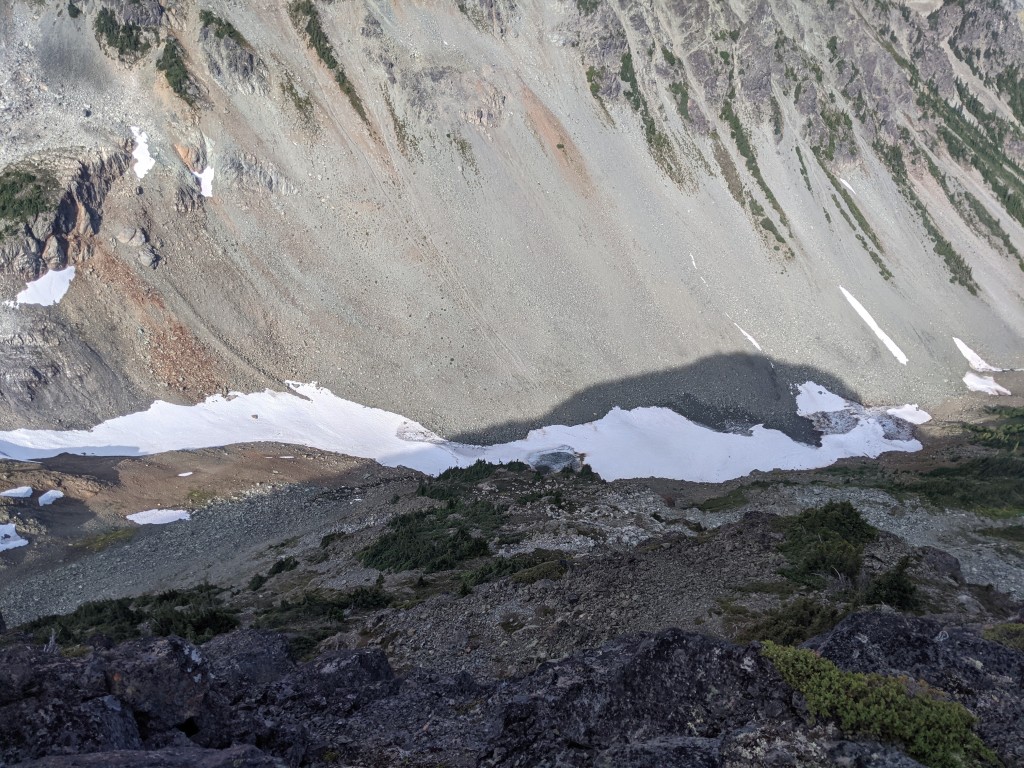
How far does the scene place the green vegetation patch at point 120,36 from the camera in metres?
53.5

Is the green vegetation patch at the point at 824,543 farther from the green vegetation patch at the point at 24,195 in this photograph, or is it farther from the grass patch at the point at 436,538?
the green vegetation patch at the point at 24,195

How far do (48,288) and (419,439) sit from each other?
76.5 ft

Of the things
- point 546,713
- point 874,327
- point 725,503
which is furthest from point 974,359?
point 546,713

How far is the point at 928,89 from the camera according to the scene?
11069cm

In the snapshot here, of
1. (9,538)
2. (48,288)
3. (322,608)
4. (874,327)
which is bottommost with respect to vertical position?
(874,327)

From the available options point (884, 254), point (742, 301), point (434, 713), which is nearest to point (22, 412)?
point (434, 713)

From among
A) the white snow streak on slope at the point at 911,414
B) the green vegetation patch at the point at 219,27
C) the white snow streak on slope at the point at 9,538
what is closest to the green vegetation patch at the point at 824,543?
the white snow streak on slope at the point at 9,538

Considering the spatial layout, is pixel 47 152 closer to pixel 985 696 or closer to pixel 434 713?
pixel 434 713

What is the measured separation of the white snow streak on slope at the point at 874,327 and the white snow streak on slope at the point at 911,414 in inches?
312

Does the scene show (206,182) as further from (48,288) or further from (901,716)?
(901,716)

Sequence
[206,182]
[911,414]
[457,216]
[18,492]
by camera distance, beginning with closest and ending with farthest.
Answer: [18,492] < [206,182] < [457,216] < [911,414]

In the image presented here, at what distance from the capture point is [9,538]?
29.6m

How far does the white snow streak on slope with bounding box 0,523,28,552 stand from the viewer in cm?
2930

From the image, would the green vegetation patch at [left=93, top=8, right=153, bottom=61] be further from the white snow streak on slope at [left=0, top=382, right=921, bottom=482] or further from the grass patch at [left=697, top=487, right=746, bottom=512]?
the grass patch at [left=697, top=487, right=746, bottom=512]
